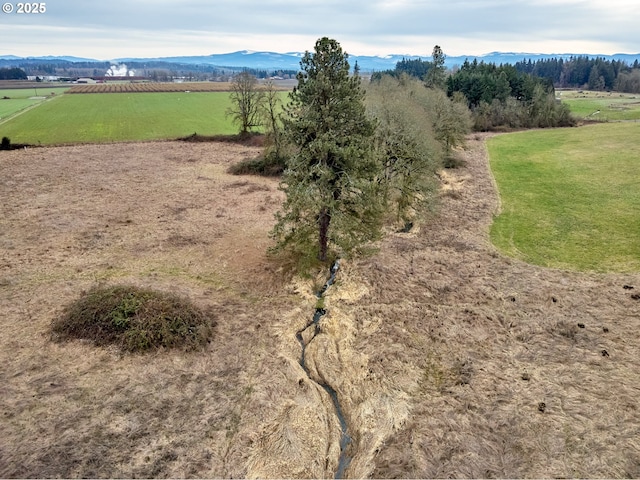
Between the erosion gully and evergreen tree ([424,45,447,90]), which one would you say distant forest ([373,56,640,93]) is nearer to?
evergreen tree ([424,45,447,90])

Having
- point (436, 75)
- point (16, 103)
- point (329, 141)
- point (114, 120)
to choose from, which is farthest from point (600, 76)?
point (16, 103)

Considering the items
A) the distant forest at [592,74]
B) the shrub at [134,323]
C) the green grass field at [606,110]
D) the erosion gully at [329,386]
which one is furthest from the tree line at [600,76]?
the shrub at [134,323]

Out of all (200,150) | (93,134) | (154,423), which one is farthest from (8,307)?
(93,134)

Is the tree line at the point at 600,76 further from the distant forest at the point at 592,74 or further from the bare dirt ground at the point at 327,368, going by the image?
the bare dirt ground at the point at 327,368

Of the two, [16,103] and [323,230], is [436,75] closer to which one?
[323,230]

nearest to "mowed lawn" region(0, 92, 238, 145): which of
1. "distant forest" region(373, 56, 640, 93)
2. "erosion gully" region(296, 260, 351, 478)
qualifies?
"erosion gully" region(296, 260, 351, 478)

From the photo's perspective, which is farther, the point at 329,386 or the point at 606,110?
the point at 606,110
